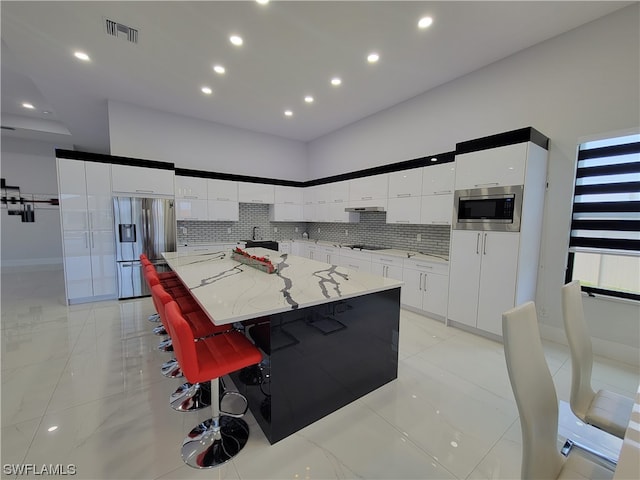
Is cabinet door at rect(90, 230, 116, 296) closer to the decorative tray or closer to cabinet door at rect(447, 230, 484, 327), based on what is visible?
the decorative tray

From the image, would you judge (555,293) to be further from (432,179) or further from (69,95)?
(69,95)

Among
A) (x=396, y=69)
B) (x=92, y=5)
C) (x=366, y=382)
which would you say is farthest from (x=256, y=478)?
(x=396, y=69)

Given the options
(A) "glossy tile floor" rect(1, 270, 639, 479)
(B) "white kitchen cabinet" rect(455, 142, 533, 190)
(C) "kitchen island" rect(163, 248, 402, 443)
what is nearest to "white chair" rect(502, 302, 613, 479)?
(A) "glossy tile floor" rect(1, 270, 639, 479)

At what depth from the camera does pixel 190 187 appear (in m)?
5.10

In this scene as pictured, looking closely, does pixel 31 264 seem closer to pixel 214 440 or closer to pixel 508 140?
pixel 214 440

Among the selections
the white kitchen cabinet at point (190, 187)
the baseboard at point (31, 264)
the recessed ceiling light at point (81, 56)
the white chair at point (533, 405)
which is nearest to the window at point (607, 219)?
the white chair at point (533, 405)

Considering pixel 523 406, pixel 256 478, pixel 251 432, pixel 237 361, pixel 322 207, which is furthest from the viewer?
pixel 322 207

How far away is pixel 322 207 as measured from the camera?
606cm

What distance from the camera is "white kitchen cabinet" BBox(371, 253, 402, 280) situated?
412 centimetres

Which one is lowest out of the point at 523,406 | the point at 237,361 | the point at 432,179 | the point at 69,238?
the point at 237,361

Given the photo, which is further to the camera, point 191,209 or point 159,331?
point 191,209

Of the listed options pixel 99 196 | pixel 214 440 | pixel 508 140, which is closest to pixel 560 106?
pixel 508 140

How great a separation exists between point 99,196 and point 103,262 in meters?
1.09

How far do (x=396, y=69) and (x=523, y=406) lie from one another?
398cm
